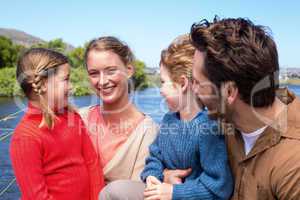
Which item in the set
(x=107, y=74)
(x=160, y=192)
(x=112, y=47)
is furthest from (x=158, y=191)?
(x=112, y=47)

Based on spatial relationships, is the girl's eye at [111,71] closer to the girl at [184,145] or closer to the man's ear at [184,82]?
the girl at [184,145]

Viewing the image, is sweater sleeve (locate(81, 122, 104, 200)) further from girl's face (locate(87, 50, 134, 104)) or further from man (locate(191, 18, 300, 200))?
man (locate(191, 18, 300, 200))

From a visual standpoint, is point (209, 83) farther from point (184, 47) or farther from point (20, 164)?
point (20, 164)

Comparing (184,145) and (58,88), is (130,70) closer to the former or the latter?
(58,88)

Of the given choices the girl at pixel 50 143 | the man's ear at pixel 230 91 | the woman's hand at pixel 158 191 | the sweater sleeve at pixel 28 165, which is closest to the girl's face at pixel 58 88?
the girl at pixel 50 143

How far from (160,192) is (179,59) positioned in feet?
1.88

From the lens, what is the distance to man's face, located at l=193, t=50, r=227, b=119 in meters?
1.53

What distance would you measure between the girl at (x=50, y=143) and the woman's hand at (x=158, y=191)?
42 centimetres

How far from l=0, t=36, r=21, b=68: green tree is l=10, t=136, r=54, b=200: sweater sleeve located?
42.1 metres

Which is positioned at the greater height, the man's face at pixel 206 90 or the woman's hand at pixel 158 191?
the man's face at pixel 206 90

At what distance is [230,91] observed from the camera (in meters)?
1.48

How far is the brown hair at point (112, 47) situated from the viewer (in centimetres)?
204

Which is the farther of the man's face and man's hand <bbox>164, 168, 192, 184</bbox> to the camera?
man's hand <bbox>164, 168, 192, 184</bbox>

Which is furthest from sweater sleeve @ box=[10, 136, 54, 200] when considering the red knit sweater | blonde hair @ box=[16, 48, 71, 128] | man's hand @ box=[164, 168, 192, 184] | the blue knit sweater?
man's hand @ box=[164, 168, 192, 184]
